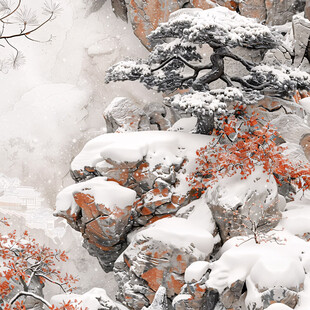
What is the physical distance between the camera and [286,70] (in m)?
7.81

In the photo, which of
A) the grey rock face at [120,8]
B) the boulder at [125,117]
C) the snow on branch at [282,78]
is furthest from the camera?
the grey rock face at [120,8]

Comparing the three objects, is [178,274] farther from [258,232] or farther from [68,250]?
[68,250]

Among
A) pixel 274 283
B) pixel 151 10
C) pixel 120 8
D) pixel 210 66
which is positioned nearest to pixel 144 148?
pixel 210 66

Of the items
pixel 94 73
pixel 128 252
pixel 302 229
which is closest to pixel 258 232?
pixel 302 229

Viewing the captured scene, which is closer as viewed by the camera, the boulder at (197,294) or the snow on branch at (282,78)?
the boulder at (197,294)

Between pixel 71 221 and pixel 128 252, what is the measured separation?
1378mm

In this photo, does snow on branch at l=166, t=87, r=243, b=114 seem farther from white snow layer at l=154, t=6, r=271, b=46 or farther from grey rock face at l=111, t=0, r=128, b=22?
grey rock face at l=111, t=0, r=128, b=22

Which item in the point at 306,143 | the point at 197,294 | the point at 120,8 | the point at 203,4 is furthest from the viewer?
the point at 120,8

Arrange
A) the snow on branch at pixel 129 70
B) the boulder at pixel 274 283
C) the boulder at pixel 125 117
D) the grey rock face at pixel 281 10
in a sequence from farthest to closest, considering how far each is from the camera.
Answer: the grey rock face at pixel 281 10, the boulder at pixel 125 117, the snow on branch at pixel 129 70, the boulder at pixel 274 283

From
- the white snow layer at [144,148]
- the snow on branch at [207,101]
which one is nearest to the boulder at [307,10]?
the snow on branch at [207,101]

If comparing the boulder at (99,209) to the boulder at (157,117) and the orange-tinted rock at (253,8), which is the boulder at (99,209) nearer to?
the boulder at (157,117)

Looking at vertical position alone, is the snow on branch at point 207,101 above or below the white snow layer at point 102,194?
above

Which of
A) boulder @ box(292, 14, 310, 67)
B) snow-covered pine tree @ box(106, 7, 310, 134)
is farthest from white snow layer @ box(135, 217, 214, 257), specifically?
boulder @ box(292, 14, 310, 67)

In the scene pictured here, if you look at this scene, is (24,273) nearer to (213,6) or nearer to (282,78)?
(282,78)
